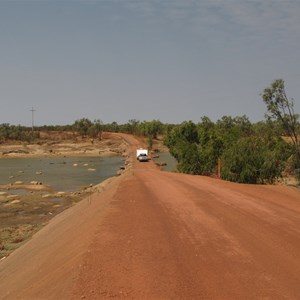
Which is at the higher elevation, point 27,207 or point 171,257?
point 171,257

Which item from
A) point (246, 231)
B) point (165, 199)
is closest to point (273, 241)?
point (246, 231)

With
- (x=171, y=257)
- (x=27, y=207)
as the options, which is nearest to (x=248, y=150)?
(x=27, y=207)

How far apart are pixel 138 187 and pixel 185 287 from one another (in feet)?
60.9

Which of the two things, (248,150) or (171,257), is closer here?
(171,257)

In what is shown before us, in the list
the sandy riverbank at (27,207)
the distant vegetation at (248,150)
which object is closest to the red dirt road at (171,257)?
the sandy riverbank at (27,207)

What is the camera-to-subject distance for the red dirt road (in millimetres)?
9500

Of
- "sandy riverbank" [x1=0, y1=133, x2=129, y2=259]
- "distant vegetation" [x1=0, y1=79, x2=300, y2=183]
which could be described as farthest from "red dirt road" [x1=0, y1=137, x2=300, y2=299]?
"distant vegetation" [x1=0, y1=79, x2=300, y2=183]

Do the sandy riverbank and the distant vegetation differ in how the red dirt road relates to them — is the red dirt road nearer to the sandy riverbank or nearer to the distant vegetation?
the sandy riverbank

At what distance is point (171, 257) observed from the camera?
37.8 ft

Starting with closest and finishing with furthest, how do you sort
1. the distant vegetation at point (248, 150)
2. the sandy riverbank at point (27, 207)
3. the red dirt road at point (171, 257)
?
the red dirt road at point (171, 257) < the sandy riverbank at point (27, 207) < the distant vegetation at point (248, 150)

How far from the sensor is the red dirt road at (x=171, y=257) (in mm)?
9500

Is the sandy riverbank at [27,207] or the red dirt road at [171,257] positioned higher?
the red dirt road at [171,257]

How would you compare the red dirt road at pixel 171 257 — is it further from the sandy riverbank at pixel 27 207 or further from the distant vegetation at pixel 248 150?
the distant vegetation at pixel 248 150

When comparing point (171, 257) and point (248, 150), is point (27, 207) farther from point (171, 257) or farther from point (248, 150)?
point (171, 257)
